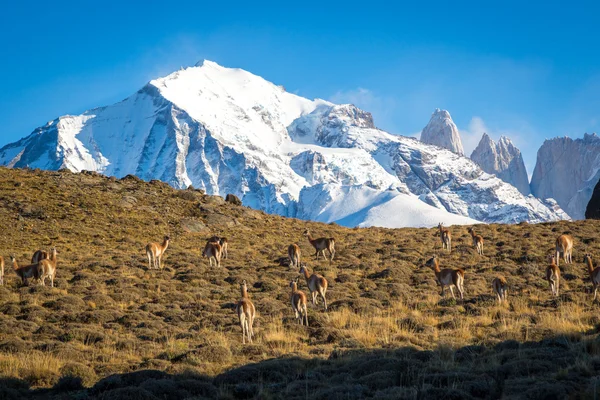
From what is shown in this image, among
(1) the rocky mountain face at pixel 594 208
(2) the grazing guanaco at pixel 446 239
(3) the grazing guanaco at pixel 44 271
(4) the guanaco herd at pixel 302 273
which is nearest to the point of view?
(4) the guanaco herd at pixel 302 273

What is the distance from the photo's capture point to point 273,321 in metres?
17.8

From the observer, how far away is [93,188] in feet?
141

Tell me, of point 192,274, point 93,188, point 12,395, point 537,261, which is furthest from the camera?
point 93,188

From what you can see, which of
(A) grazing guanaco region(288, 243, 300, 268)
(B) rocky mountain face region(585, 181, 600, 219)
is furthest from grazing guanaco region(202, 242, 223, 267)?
(B) rocky mountain face region(585, 181, 600, 219)

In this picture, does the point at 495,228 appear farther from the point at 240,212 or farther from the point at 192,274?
the point at 192,274

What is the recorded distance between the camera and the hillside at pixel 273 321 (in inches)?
421

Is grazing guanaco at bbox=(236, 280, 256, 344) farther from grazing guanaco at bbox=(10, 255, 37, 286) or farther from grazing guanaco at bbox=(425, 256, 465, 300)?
grazing guanaco at bbox=(10, 255, 37, 286)

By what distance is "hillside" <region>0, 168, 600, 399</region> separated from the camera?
10703 millimetres

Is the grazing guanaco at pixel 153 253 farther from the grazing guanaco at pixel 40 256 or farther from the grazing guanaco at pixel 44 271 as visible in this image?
the grazing guanaco at pixel 44 271

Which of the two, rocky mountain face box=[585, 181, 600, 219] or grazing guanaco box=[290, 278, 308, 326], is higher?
rocky mountain face box=[585, 181, 600, 219]

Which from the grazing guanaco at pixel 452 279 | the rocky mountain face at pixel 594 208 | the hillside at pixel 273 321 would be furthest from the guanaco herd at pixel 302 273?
the rocky mountain face at pixel 594 208

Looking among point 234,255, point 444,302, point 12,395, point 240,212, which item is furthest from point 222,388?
point 240,212

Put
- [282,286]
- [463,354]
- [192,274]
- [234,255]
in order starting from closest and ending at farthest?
[463,354] → [282,286] → [192,274] → [234,255]

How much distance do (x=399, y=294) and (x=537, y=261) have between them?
1033cm
